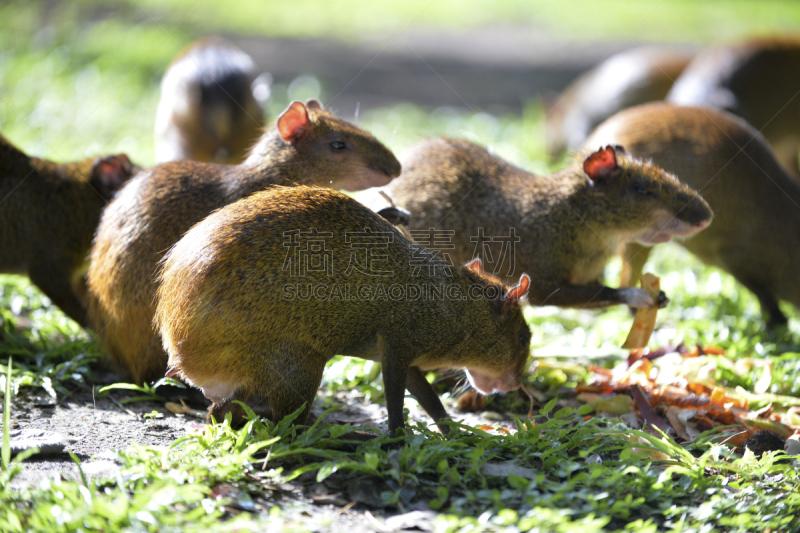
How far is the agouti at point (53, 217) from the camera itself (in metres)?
4.30

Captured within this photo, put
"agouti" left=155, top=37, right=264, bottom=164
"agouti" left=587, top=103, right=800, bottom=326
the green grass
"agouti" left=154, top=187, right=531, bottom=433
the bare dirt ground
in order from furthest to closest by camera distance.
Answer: "agouti" left=155, top=37, right=264, bottom=164 → "agouti" left=587, top=103, right=800, bottom=326 → "agouti" left=154, top=187, right=531, bottom=433 → the bare dirt ground → the green grass

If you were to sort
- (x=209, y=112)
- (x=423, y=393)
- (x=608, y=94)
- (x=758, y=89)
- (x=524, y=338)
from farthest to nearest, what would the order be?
(x=608, y=94) → (x=758, y=89) → (x=209, y=112) → (x=524, y=338) → (x=423, y=393)

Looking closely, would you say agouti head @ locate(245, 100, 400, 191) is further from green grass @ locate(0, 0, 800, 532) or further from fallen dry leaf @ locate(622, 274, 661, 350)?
fallen dry leaf @ locate(622, 274, 661, 350)

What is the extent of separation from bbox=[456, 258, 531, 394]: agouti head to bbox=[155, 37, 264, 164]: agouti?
10.9ft

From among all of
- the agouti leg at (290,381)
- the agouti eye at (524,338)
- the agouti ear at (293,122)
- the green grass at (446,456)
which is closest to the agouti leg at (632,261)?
the green grass at (446,456)

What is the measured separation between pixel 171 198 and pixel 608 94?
6068mm

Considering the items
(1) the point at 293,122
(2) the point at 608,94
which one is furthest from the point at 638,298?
(2) the point at 608,94

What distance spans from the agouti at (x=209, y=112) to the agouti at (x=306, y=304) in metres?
Answer: 3.15

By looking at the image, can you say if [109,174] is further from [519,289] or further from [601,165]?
[601,165]

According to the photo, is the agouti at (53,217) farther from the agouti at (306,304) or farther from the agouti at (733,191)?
the agouti at (733,191)

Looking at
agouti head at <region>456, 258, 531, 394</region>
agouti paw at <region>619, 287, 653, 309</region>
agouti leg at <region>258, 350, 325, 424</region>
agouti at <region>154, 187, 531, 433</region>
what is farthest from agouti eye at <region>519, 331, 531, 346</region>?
agouti leg at <region>258, 350, 325, 424</region>

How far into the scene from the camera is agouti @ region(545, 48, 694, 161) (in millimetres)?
8094

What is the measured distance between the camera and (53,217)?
440 cm

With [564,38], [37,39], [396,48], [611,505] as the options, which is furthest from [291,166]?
[564,38]
